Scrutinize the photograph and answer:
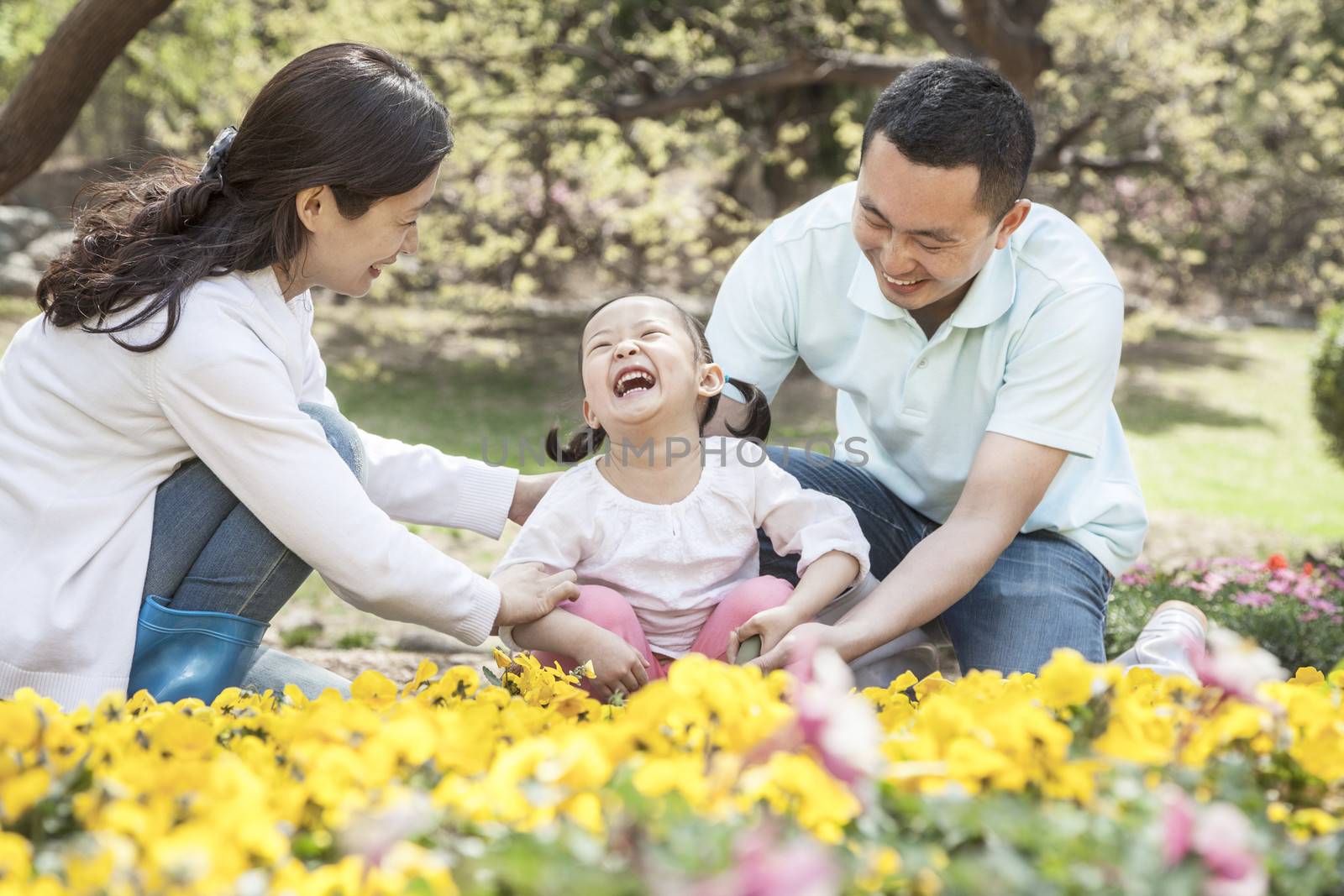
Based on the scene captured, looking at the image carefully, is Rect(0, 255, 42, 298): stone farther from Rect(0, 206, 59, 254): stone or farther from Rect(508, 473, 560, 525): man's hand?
Rect(508, 473, 560, 525): man's hand

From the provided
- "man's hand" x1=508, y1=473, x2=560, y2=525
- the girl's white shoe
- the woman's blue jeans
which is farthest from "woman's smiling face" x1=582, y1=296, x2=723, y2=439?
the girl's white shoe

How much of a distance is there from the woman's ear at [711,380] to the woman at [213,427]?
1.84 feet

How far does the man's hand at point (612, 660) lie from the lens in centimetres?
233

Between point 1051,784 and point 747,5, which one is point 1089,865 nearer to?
point 1051,784

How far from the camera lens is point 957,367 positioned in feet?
9.47

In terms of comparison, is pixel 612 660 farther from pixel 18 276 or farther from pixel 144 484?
pixel 18 276

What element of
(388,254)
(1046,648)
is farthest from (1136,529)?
(388,254)

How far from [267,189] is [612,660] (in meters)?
1.09

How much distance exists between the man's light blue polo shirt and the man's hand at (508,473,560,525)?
0.52 m

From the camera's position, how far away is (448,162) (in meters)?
7.96

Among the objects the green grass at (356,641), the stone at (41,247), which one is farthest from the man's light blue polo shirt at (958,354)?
the stone at (41,247)

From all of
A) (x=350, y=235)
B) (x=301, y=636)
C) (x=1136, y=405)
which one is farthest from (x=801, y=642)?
(x=1136, y=405)

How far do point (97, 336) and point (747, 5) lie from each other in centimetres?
727

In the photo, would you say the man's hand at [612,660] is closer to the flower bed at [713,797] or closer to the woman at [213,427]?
the woman at [213,427]
